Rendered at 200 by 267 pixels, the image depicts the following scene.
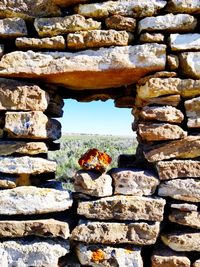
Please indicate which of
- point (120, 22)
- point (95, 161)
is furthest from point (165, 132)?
point (120, 22)

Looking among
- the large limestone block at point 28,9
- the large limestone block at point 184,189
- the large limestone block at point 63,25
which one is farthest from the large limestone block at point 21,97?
the large limestone block at point 184,189

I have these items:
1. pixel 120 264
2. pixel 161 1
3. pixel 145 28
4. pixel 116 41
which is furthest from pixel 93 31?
pixel 120 264

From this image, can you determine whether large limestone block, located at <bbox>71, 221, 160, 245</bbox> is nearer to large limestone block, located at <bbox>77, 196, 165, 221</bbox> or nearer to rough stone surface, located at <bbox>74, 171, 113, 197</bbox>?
large limestone block, located at <bbox>77, 196, 165, 221</bbox>

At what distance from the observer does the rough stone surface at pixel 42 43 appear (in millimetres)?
2326

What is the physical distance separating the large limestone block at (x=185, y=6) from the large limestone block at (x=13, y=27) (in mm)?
1068

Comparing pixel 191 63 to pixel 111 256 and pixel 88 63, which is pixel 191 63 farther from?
pixel 111 256

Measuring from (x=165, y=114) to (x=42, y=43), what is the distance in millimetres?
1007

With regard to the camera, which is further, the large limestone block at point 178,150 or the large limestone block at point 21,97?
the large limestone block at point 21,97

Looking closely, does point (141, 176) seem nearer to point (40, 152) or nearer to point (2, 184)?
point (40, 152)

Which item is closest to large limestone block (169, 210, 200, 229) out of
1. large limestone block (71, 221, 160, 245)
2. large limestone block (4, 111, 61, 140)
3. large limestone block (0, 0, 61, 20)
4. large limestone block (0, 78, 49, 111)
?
large limestone block (71, 221, 160, 245)

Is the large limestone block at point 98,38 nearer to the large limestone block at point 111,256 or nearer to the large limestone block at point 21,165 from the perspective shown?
the large limestone block at point 21,165

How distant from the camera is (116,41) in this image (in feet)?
7.51

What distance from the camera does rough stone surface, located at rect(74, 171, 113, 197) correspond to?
228cm

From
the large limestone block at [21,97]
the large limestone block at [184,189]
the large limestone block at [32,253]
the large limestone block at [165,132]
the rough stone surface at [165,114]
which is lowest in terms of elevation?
the large limestone block at [32,253]
